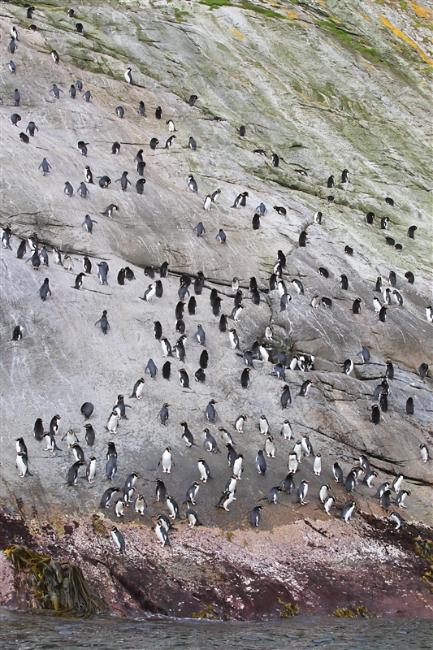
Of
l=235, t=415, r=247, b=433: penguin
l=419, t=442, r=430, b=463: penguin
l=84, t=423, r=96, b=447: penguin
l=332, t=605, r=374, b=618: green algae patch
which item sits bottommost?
l=84, t=423, r=96, b=447: penguin

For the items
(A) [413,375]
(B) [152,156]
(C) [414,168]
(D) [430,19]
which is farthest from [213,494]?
(D) [430,19]

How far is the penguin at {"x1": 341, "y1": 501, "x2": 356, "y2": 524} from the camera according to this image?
27.0 m

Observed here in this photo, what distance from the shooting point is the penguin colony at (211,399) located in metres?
25.6

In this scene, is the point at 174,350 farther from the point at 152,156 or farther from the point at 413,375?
the point at 152,156

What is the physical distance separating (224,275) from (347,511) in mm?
10359

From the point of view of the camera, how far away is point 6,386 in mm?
27156

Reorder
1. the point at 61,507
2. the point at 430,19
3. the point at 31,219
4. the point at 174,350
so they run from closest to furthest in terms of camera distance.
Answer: the point at 61,507, the point at 174,350, the point at 31,219, the point at 430,19

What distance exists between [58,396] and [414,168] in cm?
2328

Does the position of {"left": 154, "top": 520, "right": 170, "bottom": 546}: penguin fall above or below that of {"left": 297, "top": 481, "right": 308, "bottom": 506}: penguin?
below

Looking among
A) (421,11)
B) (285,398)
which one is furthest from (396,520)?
(421,11)

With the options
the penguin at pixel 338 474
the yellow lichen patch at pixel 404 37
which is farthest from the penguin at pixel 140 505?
the yellow lichen patch at pixel 404 37

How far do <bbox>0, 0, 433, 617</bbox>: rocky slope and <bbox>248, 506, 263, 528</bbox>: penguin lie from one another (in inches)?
8.6

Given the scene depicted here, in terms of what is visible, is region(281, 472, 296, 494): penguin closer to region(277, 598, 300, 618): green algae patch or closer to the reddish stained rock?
the reddish stained rock

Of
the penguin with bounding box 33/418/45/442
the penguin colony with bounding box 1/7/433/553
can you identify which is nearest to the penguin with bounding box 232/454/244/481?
the penguin colony with bounding box 1/7/433/553
